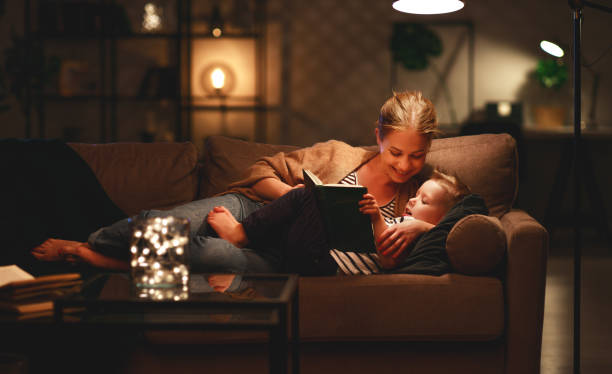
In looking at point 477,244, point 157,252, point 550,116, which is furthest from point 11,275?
point 550,116

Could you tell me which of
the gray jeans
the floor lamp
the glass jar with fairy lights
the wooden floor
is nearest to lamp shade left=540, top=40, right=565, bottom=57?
the floor lamp

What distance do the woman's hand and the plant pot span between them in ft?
12.4

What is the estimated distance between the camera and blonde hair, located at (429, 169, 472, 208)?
1.98 meters

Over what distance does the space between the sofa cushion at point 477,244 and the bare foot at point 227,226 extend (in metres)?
0.63

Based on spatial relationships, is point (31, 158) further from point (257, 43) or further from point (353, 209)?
point (257, 43)

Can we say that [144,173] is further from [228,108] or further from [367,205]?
[228,108]

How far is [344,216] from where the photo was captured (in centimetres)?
175

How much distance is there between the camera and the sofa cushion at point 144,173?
7.54ft

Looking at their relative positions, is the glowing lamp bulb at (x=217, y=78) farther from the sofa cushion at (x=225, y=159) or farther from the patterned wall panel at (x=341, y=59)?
the sofa cushion at (x=225, y=159)

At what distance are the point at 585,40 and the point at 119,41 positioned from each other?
4196 mm

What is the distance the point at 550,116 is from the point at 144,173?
403cm

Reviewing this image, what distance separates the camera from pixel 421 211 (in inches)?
78.5

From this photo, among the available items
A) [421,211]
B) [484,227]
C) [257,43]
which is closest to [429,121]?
[421,211]

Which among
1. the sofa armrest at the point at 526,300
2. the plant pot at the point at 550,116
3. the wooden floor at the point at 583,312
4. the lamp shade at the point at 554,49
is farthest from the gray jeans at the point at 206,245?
the plant pot at the point at 550,116
